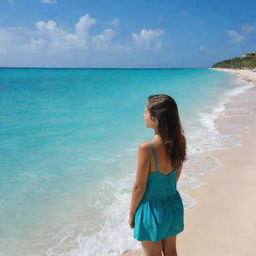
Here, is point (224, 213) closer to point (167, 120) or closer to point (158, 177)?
point (158, 177)

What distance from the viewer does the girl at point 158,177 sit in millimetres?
2016

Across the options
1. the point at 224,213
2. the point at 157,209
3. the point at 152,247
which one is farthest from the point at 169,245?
the point at 224,213

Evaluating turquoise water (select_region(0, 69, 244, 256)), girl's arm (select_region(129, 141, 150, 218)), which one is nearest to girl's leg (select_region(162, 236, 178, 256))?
girl's arm (select_region(129, 141, 150, 218))

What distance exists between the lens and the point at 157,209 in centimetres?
211

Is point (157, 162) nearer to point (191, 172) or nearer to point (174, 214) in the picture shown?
point (174, 214)

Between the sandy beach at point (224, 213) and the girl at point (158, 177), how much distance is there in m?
1.64

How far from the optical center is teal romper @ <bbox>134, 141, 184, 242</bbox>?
2111mm

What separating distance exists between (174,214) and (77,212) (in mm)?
3055

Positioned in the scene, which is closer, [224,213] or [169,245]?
[169,245]

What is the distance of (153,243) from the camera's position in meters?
2.24

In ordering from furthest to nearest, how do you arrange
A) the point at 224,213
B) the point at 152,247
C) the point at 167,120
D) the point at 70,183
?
1. the point at 70,183
2. the point at 224,213
3. the point at 152,247
4. the point at 167,120

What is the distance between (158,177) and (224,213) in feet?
→ 9.15

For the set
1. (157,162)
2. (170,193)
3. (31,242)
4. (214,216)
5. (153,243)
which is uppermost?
(157,162)

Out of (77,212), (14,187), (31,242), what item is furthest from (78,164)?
(31,242)
